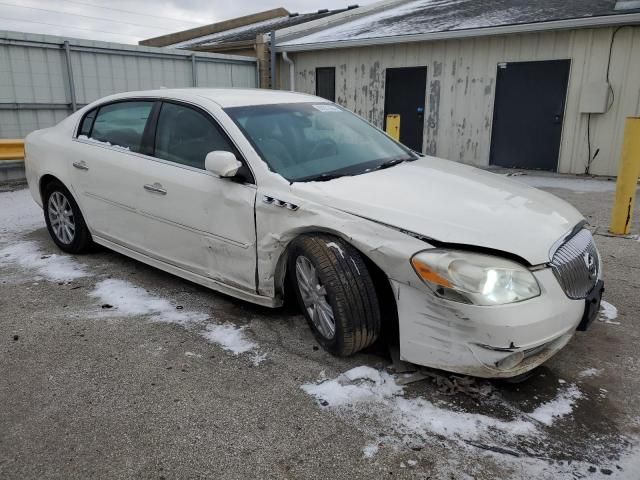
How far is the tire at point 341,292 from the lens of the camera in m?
2.71

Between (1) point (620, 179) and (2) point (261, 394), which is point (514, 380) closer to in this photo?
(2) point (261, 394)

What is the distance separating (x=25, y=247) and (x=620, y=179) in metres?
6.06

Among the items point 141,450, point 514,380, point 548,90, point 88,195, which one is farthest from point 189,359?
point 548,90

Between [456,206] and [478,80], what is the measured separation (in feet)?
29.1

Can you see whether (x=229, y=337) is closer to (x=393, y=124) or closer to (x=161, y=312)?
(x=161, y=312)

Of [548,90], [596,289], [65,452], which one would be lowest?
[65,452]

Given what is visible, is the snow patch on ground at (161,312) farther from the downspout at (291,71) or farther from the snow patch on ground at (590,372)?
the downspout at (291,71)

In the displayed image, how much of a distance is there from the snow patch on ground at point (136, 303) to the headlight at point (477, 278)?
1.76 metres

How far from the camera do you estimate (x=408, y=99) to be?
39.1 feet

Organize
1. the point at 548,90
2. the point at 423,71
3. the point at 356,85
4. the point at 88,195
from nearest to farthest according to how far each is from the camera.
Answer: the point at 88,195 → the point at 548,90 → the point at 423,71 → the point at 356,85

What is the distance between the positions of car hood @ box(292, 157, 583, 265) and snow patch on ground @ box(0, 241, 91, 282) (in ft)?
7.99

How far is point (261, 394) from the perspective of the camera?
105 inches

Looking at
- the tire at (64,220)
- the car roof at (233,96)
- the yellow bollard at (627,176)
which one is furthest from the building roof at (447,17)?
the tire at (64,220)

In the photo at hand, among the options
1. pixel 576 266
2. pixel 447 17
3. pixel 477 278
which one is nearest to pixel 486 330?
pixel 477 278
